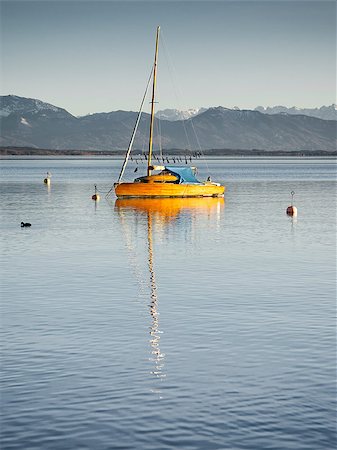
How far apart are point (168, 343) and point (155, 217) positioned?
Result: 50.6 meters

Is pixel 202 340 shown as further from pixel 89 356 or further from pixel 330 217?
pixel 330 217


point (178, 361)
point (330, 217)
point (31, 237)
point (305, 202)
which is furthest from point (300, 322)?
point (305, 202)

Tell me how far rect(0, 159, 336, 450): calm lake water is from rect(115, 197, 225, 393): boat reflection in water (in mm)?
207

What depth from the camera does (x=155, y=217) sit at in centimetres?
7750

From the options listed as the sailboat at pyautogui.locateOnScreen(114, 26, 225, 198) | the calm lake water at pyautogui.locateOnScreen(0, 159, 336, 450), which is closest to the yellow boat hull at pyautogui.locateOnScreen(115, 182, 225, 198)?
the sailboat at pyautogui.locateOnScreen(114, 26, 225, 198)

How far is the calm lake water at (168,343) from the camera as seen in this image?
1927 cm

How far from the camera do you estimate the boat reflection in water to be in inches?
1092

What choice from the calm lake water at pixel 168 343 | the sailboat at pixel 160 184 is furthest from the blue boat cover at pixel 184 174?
the calm lake water at pixel 168 343

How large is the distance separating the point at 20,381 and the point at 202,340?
6.80 m

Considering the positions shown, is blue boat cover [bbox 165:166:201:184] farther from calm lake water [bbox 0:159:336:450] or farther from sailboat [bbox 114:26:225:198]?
calm lake water [bbox 0:159:336:450]

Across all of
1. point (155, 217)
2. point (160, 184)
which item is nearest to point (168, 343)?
point (155, 217)

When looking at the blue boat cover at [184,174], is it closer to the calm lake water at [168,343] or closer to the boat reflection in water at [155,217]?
the boat reflection in water at [155,217]

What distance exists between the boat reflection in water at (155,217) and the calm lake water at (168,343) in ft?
0.68

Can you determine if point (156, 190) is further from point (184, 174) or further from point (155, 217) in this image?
point (155, 217)
